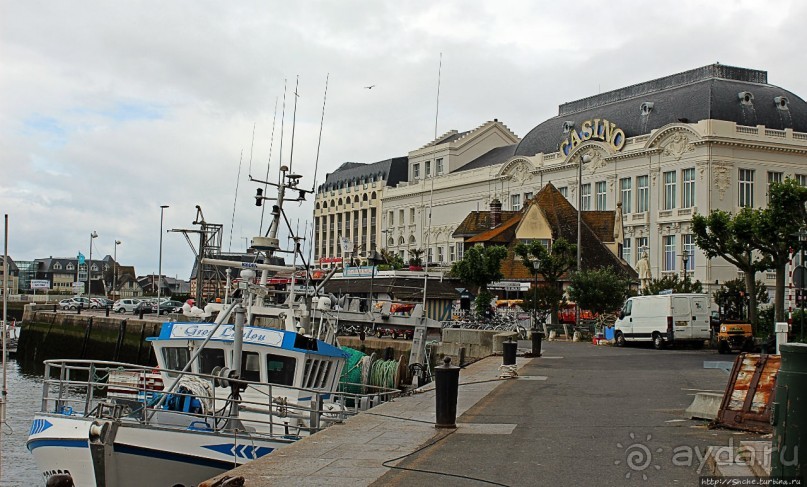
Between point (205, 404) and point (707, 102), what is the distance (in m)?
73.2

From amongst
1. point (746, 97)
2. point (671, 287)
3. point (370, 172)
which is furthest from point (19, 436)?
point (370, 172)

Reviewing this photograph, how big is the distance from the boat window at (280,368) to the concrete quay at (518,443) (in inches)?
79.0

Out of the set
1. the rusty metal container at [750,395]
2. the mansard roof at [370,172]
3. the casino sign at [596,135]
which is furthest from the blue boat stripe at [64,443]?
the mansard roof at [370,172]

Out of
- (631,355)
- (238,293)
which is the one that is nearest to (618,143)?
(631,355)

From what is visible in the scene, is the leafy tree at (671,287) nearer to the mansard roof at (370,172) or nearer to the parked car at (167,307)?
the parked car at (167,307)

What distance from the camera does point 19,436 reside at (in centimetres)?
2875

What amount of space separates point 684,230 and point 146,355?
46554 mm

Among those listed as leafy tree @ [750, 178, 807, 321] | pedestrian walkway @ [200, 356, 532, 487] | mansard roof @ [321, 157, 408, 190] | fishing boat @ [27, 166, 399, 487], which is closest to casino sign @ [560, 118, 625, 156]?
mansard roof @ [321, 157, 408, 190]

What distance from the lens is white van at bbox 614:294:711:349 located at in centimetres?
4156

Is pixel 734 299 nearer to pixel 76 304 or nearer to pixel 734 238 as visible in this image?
pixel 734 238

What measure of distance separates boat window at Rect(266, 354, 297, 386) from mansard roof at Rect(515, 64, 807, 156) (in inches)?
2735

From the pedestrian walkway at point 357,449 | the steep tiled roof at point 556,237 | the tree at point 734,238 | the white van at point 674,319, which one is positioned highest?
the steep tiled roof at point 556,237

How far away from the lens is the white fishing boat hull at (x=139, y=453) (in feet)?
49.0

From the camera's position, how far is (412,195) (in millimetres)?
120688
